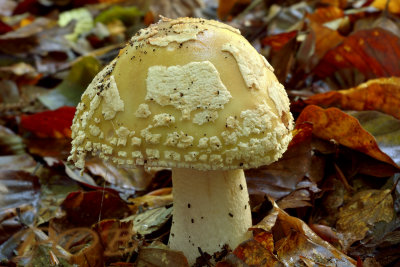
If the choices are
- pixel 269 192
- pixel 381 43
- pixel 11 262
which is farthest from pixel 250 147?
pixel 381 43

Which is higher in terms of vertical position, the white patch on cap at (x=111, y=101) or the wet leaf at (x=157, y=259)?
the white patch on cap at (x=111, y=101)

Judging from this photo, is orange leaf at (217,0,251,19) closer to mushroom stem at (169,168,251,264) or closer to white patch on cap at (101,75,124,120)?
mushroom stem at (169,168,251,264)

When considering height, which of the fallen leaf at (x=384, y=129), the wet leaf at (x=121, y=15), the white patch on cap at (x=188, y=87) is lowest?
the wet leaf at (x=121, y=15)

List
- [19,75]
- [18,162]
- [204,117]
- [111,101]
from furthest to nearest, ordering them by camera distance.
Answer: [19,75] < [18,162] < [111,101] < [204,117]

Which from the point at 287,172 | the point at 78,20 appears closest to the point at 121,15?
the point at 78,20

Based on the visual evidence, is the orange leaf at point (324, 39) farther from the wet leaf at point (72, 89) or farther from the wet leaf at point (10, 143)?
the wet leaf at point (10, 143)

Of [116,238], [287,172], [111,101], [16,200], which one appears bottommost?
[16,200]

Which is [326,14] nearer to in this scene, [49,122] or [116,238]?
[49,122]

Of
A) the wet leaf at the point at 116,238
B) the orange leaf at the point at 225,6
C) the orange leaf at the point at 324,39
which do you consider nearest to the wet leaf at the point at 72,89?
the wet leaf at the point at 116,238
